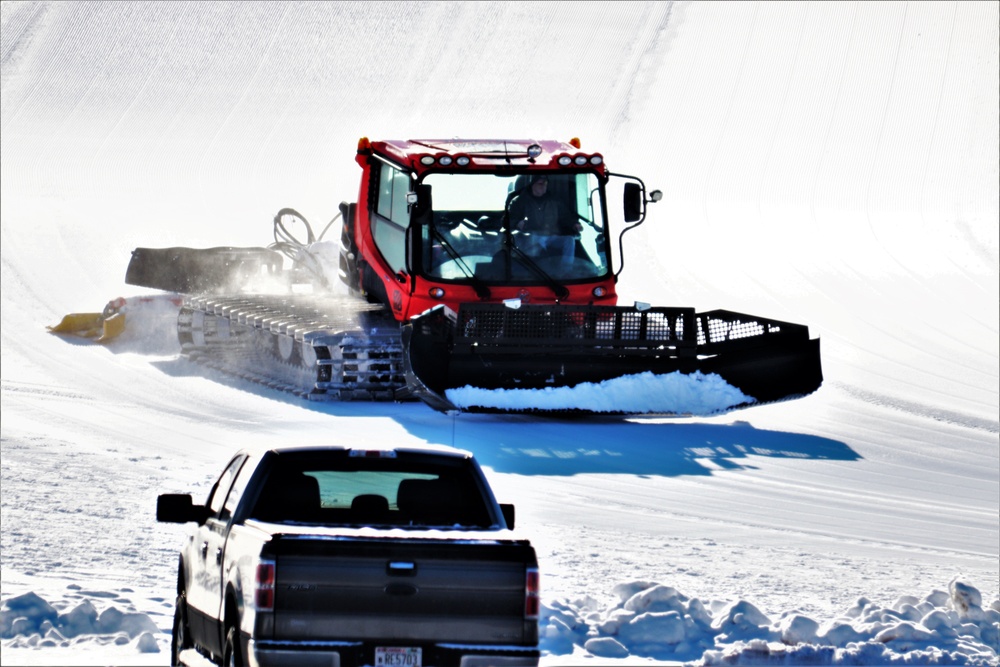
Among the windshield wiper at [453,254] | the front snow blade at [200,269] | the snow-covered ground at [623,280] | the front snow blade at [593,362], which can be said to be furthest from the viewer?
the front snow blade at [200,269]

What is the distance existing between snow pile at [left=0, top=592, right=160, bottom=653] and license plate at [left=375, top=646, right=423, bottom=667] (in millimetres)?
1781

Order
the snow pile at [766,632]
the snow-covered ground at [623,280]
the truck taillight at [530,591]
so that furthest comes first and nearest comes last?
the snow-covered ground at [623,280] → the snow pile at [766,632] → the truck taillight at [530,591]

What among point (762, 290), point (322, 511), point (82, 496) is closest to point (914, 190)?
point (762, 290)

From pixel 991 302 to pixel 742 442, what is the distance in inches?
480

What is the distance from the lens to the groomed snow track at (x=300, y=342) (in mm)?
15797

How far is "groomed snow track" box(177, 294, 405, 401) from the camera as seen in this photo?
15.8 meters

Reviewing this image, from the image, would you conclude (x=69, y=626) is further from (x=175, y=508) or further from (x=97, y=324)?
(x=97, y=324)

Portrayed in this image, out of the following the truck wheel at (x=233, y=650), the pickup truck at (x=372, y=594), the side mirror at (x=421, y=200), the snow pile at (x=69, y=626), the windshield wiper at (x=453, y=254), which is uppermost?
the side mirror at (x=421, y=200)

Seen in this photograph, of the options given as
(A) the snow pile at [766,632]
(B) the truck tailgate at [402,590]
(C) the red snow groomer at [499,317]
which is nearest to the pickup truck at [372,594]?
(B) the truck tailgate at [402,590]

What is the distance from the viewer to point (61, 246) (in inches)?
1178

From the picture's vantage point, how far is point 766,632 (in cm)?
791

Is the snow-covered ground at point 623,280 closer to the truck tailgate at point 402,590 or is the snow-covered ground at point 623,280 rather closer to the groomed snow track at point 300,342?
the groomed snow track at point 300,342

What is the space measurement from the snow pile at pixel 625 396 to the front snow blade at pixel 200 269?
7741mm

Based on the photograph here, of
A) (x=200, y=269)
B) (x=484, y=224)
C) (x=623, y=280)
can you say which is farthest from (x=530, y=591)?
(x=623, y=280)
